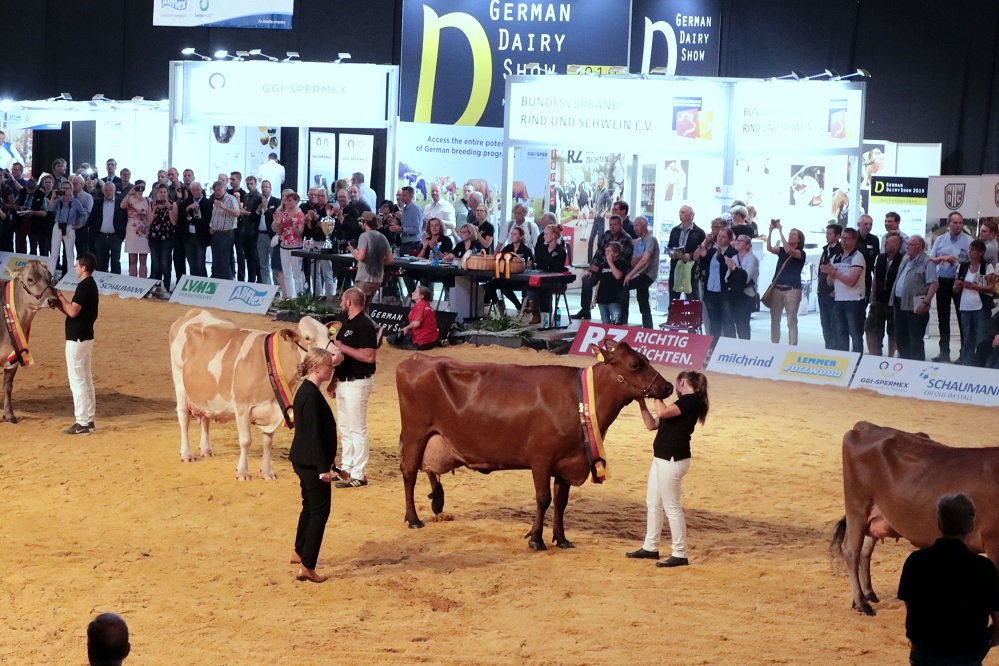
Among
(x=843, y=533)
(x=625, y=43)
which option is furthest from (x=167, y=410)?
(x=625, y=43)

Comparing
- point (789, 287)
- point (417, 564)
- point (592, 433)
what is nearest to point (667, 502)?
Result: point (592, 433)

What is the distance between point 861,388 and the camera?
51.2 ft

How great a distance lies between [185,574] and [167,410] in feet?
19.2

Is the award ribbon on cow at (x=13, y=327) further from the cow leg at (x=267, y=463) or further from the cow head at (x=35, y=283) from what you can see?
the cow leg at (x=267, y=463)

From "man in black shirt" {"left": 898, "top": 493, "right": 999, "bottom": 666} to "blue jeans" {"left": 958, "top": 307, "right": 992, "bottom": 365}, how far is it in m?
11.3

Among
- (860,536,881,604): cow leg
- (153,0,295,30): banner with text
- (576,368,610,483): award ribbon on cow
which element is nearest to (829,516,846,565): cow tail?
(860,536,881,604): cow leg

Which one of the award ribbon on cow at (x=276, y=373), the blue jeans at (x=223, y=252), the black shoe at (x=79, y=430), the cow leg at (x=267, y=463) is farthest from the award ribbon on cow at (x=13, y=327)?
the blue jeans at (x=223, y=252)

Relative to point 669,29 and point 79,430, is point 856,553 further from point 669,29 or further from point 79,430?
point 669,29

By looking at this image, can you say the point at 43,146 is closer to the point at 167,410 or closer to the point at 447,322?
the point at 447,322

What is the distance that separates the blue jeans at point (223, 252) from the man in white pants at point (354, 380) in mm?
12139

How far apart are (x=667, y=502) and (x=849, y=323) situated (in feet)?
29.4

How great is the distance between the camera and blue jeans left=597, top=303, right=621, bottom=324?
1830 cm

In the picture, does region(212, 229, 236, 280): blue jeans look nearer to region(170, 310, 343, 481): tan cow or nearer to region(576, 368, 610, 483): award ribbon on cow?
region(170, 310, 343, 481): tan cow

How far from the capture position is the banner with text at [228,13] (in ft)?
95.9
